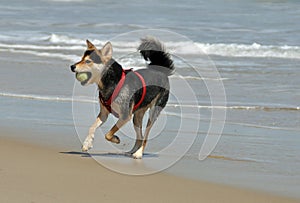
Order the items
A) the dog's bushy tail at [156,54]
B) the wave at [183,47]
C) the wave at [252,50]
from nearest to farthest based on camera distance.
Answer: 1. the dog's bushy tail at [156,54]
2. the wave at [252,50]
3. the wave at [183,47]

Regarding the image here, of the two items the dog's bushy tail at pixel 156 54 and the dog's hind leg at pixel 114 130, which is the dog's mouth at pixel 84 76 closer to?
the dog's hind leg at pixel 114 130

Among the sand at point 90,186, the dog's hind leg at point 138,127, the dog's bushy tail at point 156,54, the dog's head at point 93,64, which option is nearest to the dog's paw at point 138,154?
the dog's hind leg at point 138,127

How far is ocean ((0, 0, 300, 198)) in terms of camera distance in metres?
7.43

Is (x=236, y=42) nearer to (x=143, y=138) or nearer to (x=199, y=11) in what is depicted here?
(x=199, y=11)

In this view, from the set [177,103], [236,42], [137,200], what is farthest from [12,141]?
[236,42]

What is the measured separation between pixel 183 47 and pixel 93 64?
36.3 ft

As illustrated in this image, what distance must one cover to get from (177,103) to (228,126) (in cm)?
175

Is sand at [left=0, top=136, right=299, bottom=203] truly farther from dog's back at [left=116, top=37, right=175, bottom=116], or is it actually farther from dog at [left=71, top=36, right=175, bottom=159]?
dog's back at [left=116, top=37, right=175, bottom=116]

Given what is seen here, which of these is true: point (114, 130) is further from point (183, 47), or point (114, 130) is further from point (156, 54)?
point (183, 47)

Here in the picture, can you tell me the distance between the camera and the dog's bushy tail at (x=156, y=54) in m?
7.82

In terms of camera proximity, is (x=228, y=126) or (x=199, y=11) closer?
(x=228, y=126)

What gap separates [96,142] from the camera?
26.4 ft

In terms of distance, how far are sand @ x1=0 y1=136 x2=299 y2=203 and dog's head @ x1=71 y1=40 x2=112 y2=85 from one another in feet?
2.90

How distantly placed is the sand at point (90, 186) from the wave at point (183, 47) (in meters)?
10.8
